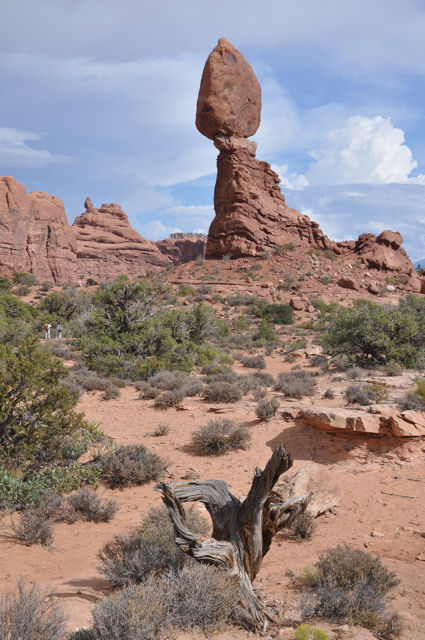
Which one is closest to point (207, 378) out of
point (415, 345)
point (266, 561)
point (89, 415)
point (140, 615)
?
point (89, 415)

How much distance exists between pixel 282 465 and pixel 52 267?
57.6 meters

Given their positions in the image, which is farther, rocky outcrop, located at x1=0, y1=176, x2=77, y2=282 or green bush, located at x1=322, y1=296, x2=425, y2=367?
rocky outcrop, located at x1=0, y1=176, x2=77, y2=282

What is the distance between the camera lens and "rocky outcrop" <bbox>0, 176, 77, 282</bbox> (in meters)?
52.6

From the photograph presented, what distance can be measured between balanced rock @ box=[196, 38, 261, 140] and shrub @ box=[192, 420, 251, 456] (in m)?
39.0

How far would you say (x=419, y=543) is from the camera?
454 cm

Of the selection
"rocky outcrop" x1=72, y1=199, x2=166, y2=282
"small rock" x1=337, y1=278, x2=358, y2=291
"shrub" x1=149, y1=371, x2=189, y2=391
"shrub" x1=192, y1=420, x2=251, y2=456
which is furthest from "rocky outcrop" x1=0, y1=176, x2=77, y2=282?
"shrub" x1=192, y1=420, x2=251, y2=456

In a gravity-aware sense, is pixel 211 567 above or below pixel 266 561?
above

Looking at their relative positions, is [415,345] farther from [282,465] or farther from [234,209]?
[234,209]

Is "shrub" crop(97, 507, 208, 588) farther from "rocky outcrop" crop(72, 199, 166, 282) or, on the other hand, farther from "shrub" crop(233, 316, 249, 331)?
"rocky outcrop" crop(72, 199, 166, 282)

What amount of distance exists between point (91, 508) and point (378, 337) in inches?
429

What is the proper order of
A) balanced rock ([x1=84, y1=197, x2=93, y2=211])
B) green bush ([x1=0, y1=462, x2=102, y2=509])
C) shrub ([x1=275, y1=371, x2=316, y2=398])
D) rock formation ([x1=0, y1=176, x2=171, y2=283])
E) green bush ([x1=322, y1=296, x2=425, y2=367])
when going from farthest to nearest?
balanced rock ([x1=84, y1=197, x2=93, y2=211]) < rock formation ([x1=0, y1=176, x2=171, y2=283]) < green bush ([x1=322, y1=296, x2=425, y2=367]) < shrub ([x1=275, y1=371, x2=316, y2=398]) < green bush ([x1=0, y1=462, x2=102, y2=509])

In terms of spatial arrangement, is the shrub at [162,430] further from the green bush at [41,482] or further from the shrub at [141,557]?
the shrub at [141,557]

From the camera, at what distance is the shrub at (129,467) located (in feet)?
20.2

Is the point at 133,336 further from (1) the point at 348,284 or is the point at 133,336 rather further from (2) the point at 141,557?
(1) the point at 348,284
